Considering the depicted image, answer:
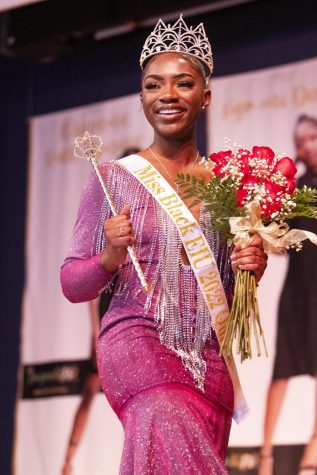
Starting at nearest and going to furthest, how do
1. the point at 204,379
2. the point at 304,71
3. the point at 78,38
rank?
the point at 204,379 → the point at 304,71 → the point at 78,38

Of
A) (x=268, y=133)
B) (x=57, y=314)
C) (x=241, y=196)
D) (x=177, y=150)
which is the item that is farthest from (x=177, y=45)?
(x=57, y=314)

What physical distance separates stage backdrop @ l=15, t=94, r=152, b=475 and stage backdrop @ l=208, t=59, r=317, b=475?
0.50 meters

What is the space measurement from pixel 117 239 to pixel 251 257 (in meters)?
0.33

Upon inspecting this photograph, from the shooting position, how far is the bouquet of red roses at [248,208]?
2477mm

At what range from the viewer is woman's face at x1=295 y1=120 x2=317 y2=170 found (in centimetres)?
472

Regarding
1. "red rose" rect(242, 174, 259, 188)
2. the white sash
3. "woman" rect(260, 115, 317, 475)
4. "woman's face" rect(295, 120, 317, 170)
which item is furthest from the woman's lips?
"woman's face" rect(295, 120, 317, 170)

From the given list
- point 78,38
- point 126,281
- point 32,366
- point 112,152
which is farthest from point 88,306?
point 126,281

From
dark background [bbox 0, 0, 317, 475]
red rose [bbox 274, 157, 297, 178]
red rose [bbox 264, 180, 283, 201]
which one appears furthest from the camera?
dark background [bbox 0, 0, 317, 475]

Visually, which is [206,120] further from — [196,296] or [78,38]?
[196,296]

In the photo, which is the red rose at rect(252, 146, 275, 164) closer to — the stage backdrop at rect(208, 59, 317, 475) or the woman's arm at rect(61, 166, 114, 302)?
the woman's arm at rect(61, 166, 114, 302)

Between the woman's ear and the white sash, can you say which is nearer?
the white sash

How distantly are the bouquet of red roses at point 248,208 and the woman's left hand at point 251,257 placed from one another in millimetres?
13

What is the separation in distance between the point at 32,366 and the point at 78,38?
1852 mm

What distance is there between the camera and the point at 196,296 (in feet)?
8.61
